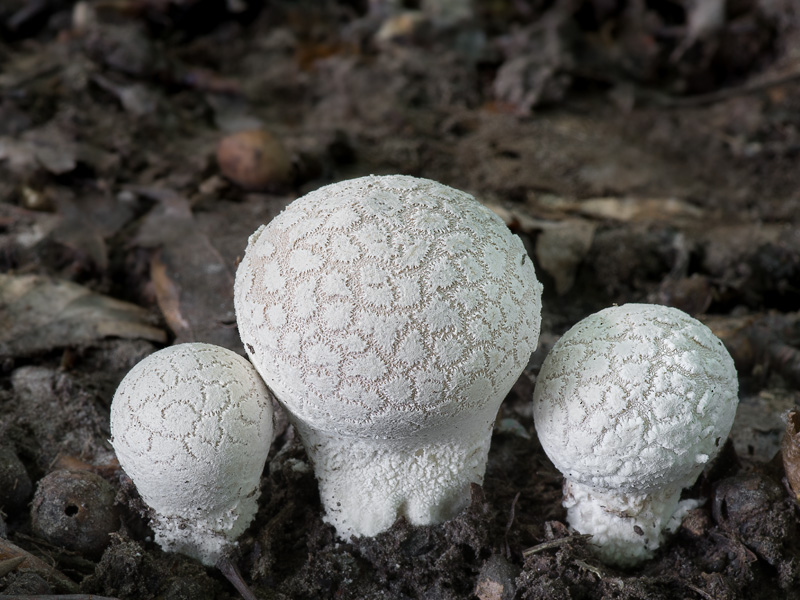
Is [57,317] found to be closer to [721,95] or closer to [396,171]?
[396,171]

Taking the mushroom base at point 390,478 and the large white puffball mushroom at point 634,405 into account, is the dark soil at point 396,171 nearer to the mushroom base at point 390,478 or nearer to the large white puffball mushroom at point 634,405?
the mushroom base at point 390,478

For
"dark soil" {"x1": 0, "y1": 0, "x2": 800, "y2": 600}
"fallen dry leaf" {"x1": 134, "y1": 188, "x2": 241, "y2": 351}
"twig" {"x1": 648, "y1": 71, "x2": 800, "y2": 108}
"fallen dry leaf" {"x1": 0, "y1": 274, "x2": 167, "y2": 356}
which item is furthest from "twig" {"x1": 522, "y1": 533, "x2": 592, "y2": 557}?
"twig" {"x1": 648, "y1": 71, "x2": 800, "y2": 108}

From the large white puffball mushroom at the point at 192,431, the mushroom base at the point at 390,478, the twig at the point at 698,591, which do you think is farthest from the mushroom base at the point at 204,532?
the twig at the point at 698,591

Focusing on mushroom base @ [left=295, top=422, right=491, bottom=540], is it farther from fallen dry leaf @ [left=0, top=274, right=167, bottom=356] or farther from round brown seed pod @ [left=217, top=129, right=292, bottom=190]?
round brown seed pod @ [left=217, top=129, right=292, bottom=190]

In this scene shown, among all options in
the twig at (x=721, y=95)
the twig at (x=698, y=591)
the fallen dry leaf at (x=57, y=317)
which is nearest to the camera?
the twig at (x=698, y=591)

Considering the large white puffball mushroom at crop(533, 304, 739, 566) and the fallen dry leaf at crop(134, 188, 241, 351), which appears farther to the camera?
the fallen dry leaf at crop(134, 188, 241, 351)

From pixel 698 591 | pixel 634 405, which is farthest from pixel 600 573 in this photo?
pixel 634 405

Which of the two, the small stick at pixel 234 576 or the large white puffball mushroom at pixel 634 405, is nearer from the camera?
the large white puffball mushroom at pixel 634 405
